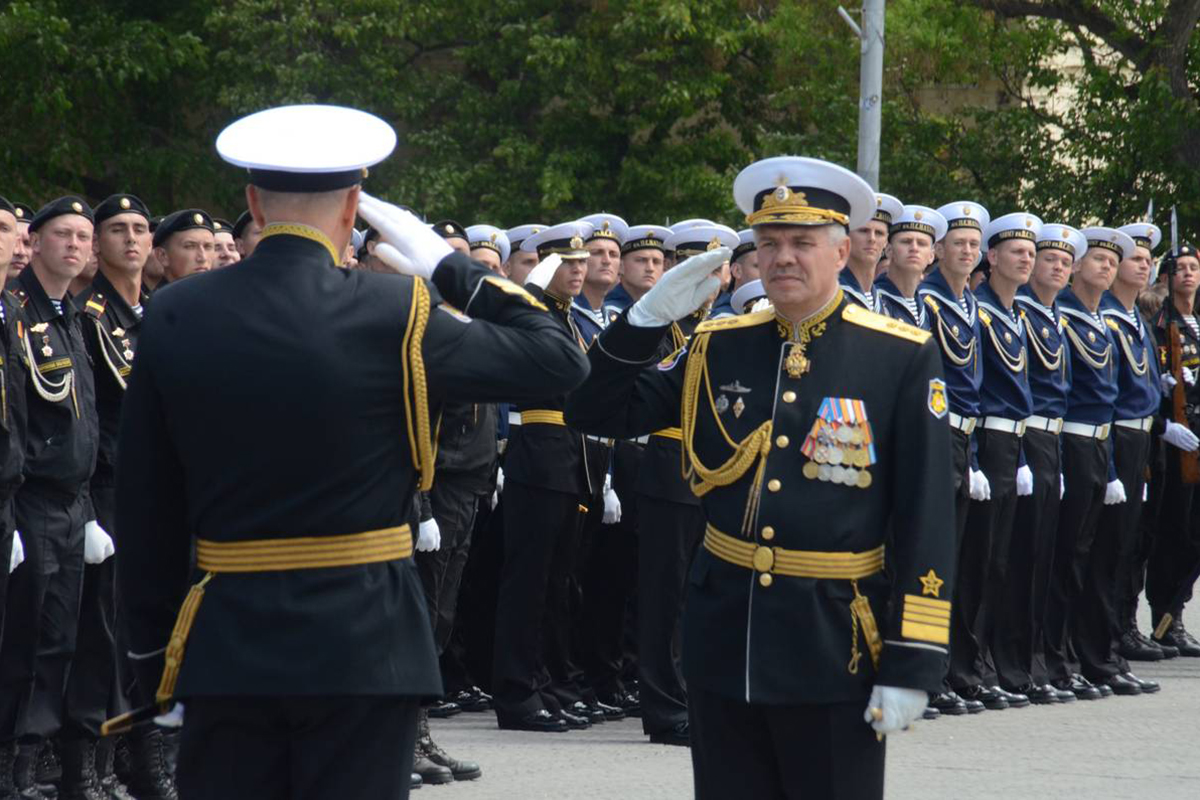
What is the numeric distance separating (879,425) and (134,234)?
3.55m

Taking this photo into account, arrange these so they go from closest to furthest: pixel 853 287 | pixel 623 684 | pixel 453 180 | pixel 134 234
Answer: pixel 134 234
pixel 853 287
pixel 623 684
pixel 453 180

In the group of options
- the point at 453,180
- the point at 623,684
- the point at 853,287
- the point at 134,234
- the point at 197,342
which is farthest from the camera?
the point at 453,180

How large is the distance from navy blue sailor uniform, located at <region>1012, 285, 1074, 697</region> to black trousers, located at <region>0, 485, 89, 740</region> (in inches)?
185

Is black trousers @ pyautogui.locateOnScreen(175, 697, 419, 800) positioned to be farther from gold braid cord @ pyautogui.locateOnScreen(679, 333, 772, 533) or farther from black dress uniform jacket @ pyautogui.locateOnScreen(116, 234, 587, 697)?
gold braid cord @ pyautogui.locateOnScreen(679, 333, 772, 533)

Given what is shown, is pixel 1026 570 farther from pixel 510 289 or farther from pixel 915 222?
pixel 510 289

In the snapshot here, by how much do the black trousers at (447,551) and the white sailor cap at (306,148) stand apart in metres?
3.89

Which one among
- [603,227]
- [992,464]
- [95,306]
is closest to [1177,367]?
[992,464]

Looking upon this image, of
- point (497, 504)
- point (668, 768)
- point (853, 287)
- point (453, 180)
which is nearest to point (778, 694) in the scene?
point (668, 768)

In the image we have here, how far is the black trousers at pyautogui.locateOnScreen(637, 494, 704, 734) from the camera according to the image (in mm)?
8016

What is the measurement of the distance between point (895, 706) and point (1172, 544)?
7.63 m

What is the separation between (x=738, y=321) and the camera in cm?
474

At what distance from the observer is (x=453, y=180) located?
20.7 metres

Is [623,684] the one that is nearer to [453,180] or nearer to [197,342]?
[197,342]

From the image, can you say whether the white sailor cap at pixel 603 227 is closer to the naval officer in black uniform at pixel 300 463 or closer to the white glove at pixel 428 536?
the white glove at pixel 428 536
